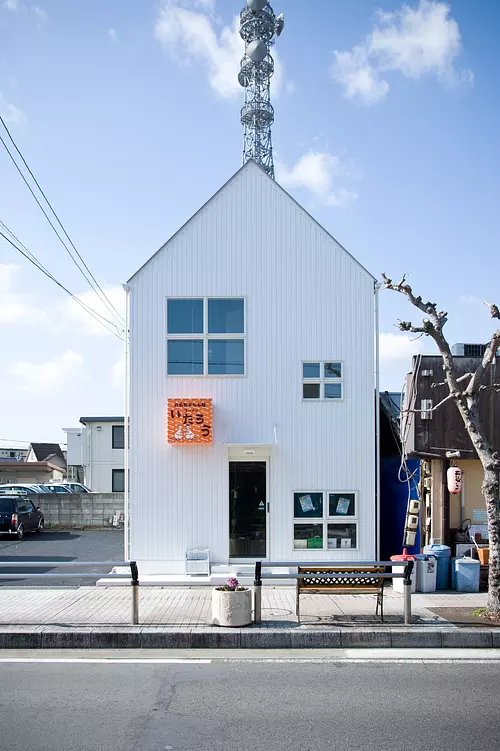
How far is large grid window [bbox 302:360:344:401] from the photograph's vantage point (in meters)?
14.5

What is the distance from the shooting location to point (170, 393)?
14523 mm

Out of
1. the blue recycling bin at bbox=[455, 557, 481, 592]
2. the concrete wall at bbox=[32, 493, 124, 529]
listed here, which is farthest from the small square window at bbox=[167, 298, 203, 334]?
the concrete wall at bbox=[32, 493, 124, 529]

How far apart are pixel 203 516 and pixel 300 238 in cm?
609

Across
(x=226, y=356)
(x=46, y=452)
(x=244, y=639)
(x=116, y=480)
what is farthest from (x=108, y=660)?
(x=46, y=452)

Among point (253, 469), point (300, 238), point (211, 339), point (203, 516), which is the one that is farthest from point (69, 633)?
point (300, 238)

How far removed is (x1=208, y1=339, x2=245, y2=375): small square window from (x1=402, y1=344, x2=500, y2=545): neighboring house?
11.8 feet

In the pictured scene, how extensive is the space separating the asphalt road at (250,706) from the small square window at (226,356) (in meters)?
6.84

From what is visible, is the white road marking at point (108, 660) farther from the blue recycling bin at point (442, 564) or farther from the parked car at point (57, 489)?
the parked car at point (57, 489)

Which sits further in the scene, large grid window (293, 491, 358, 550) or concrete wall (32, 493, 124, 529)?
concrete wall (32, 493, 124, 529)

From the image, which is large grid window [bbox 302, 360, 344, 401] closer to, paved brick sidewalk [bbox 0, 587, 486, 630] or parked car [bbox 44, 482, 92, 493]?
paved brick sidewalk [bbox 0, 587, 486, 630]

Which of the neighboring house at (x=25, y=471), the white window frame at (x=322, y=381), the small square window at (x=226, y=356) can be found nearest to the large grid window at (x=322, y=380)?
the white window frame at (x=322, y=381)

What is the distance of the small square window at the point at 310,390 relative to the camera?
14570 mm

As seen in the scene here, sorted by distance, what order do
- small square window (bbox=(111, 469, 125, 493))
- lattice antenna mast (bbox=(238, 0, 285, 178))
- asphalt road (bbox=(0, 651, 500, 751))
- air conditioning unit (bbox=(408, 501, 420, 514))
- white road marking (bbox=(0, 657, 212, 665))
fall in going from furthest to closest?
lattice antenna mast (bbox=(238, 0, 285, 178)) < small square window (bbox=(111, 469, 125, 493)) < air conditioning unit (bbox=(408, 501, 420, 514)) < white road marking (bbox=(0, 657, 212, 665)) < asphalt road (bbox=(0, 651, 500, 751))

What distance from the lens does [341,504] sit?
14.4m
